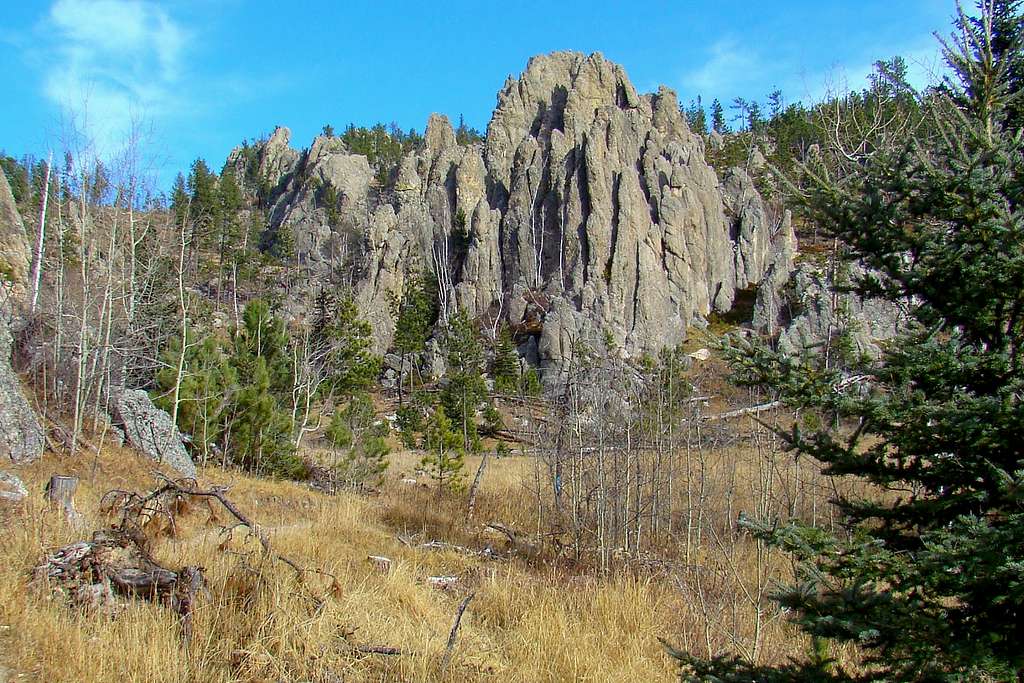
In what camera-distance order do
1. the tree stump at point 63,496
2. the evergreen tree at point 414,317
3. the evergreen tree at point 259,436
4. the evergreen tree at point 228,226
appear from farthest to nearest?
the evergreen tree at point 228,226 < the evergreen tree at point 414,317 < the evergreen tree at point 259,436 < the tree stump at point 63,496

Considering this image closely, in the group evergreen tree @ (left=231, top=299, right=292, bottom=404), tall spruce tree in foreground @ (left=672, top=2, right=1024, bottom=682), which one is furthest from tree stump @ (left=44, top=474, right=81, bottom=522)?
evergreen tree @ (left=231, top=299, right=292, bottom=404)

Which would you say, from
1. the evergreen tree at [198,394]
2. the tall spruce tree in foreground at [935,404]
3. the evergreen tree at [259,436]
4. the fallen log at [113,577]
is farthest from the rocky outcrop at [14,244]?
the tall spruce tree in foreground at [935,404]

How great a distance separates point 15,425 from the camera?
412 inches

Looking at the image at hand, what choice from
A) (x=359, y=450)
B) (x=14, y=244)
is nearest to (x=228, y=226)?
(x=14, y=244)

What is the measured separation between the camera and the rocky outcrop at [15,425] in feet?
33.6

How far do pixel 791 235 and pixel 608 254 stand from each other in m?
18.1

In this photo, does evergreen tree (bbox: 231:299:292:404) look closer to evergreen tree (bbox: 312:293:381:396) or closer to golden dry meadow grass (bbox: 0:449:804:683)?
evergreen tree (bbox: 312:293:381:396)

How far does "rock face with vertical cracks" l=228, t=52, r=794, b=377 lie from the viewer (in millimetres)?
47531

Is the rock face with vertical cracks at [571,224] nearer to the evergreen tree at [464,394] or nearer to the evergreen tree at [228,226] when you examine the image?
the evergreen tree at [228,226]

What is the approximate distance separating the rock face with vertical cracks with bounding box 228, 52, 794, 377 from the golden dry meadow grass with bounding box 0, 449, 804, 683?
31412mm

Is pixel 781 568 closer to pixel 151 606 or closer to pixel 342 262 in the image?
pixel 151 606

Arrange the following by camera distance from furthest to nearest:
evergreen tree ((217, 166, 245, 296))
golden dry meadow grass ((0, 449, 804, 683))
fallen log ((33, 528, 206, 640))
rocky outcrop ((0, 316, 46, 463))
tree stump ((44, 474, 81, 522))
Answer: evergreen tree ((217, 166, 245, 296))
rocky outcrop ((0, 316, 46, 463))
tree stump ((44, 474, 81, 522))
fallen log ((33, 528, 206, 640))
golden dry meadow grass ((0, 449, 804, 683))

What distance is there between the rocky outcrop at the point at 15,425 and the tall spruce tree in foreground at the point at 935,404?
10.6m

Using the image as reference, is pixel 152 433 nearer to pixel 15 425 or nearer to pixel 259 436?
pixel 259 436
